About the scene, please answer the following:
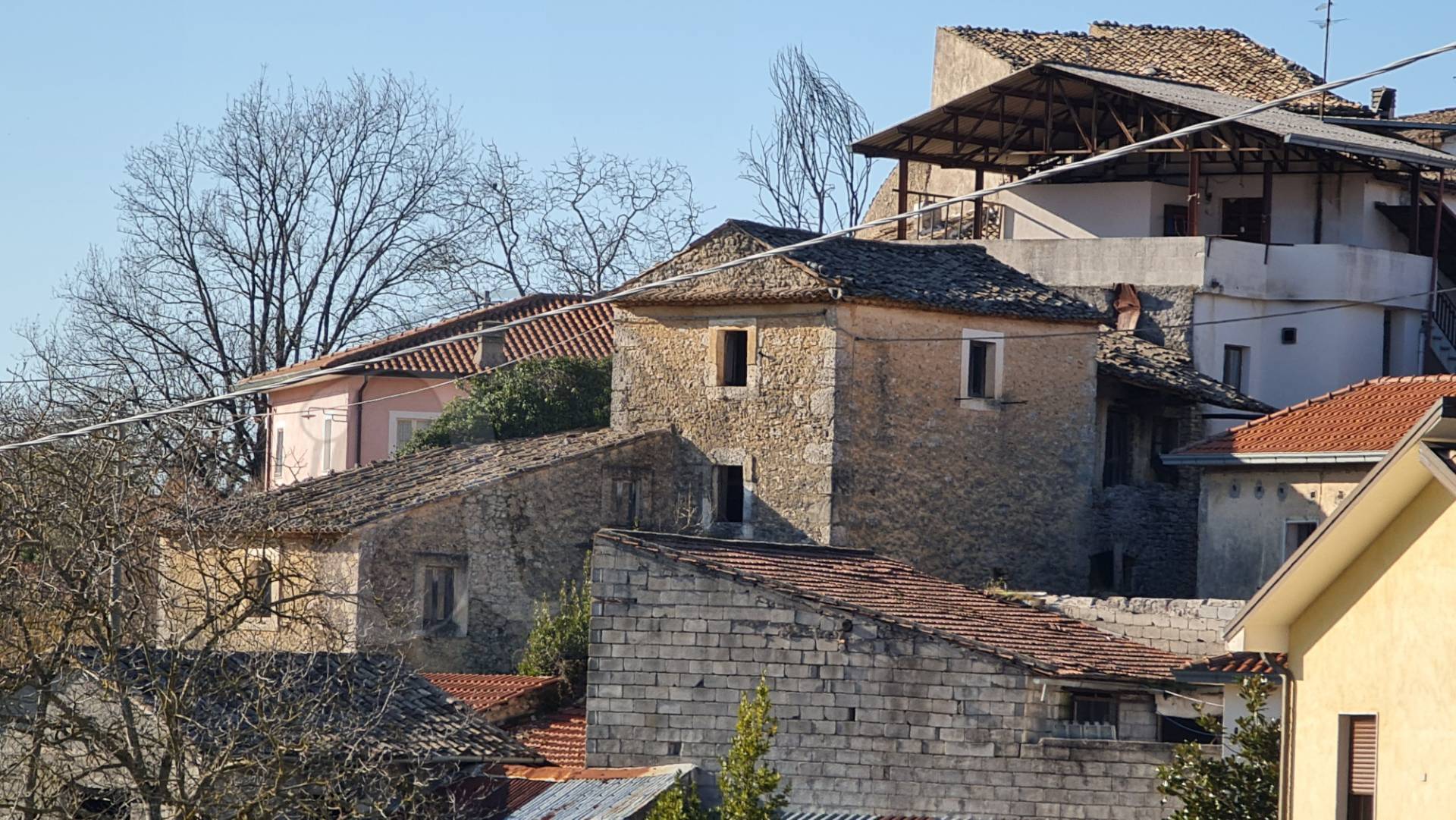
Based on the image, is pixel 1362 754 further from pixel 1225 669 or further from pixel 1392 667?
pixel 1225 669

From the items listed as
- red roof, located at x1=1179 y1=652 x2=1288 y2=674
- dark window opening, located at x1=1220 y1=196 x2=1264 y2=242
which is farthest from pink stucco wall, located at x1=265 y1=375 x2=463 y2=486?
red roof, located at x1=1179 y1=652 x2=1288 y2=674

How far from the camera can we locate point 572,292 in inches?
1815

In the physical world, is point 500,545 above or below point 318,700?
above

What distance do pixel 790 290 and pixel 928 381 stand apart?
2.24 m

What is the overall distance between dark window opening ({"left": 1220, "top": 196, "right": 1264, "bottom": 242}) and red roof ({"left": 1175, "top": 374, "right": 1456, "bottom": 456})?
7999mm

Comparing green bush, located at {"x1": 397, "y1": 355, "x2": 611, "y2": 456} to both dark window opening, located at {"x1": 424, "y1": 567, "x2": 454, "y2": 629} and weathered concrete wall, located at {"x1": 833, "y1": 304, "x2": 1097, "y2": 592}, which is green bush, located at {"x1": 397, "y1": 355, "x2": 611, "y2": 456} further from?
weathered concrete wall, located at {"x1": 833, "y1": 304, "x2": 1097, "y2": 592}

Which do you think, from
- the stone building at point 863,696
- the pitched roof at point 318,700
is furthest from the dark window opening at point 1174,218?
the pitched roof at point 318,700

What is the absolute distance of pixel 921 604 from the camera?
71.9ft

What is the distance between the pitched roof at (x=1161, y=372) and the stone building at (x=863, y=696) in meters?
9.44

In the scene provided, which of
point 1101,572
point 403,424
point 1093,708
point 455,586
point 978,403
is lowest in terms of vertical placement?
point 1093,708

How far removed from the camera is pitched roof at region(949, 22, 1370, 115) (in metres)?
37.7

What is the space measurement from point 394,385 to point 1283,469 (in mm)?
18308

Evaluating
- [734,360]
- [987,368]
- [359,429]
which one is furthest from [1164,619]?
[359,429]

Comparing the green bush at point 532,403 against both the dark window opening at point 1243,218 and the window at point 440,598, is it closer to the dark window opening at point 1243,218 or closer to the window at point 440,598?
the window at point 440,598
